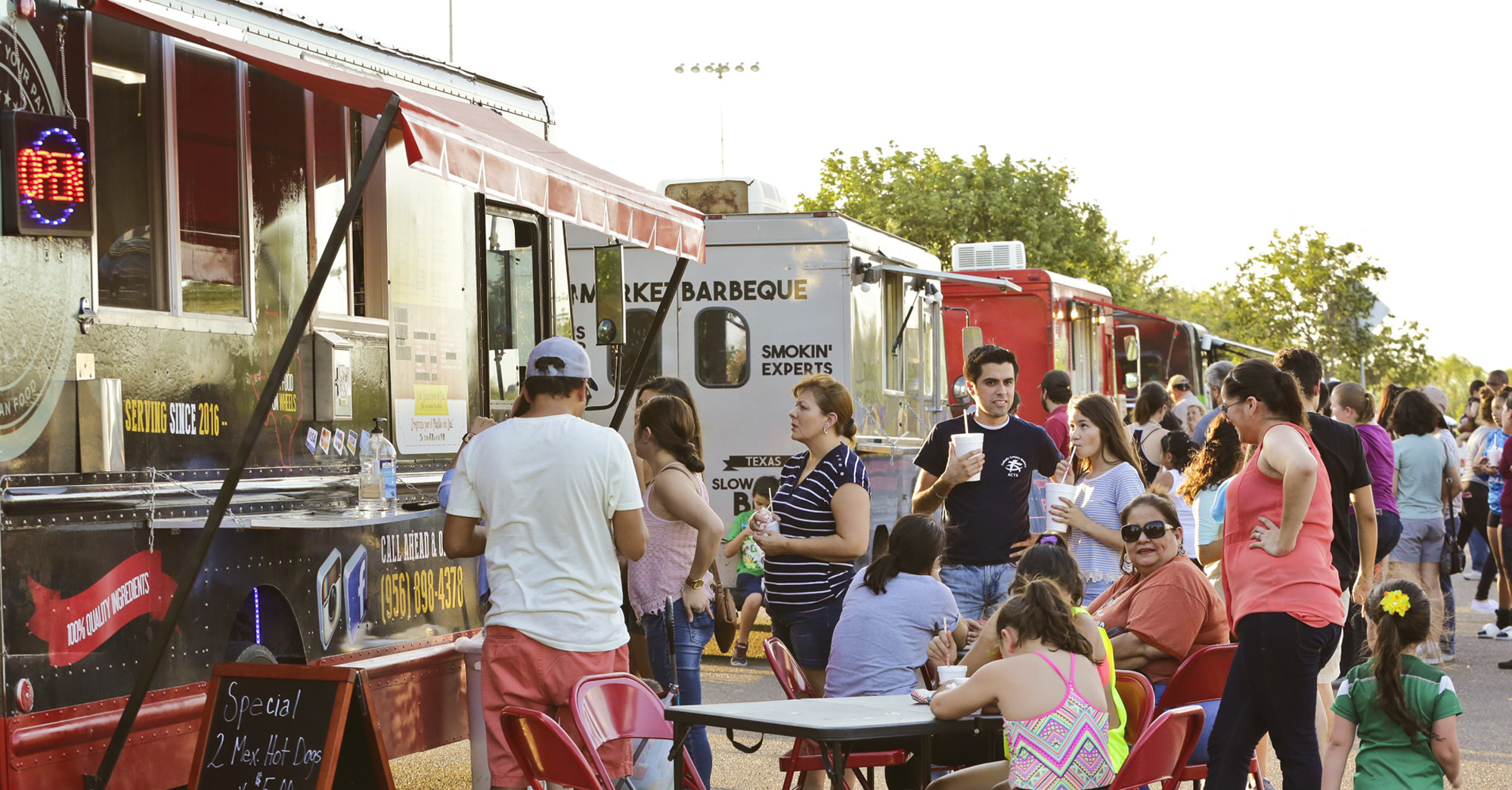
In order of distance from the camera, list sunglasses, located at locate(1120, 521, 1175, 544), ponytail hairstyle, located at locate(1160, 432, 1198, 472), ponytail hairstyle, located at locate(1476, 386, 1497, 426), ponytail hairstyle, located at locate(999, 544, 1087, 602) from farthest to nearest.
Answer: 1. ponytail hairstyle, located at locate(1476, 386, 1497, 426)
2. ponytail hairstyle, located at locate(1160, 432, 1198, 472)
3. sunglasses, located at locate(1120, 521, 1175, 544)
4. ponytail hairstyle, located at locate(999, 544, 1087, 602)

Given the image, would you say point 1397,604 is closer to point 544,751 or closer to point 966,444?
point 966,444

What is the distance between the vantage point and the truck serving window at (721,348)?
11.1 m

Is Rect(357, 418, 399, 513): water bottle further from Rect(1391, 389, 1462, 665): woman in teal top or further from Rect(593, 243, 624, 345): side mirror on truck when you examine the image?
Rect(1391, 389, 1462, 665): woman in teal top

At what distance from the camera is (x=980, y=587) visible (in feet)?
22.2

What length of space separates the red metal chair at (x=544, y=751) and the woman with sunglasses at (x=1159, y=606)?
2201 millimetres

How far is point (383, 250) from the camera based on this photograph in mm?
6113

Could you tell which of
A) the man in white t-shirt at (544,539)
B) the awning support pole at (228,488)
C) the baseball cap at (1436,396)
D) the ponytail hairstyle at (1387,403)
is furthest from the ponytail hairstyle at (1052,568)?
the baseball cap at (1436,396)

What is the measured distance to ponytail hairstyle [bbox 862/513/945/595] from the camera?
5.44 metres

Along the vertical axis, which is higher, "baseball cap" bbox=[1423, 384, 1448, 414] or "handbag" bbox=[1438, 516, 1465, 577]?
"baseball cap" bbox=[1423, 384, 1448, 414]

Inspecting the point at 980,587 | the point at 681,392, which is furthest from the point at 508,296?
the point at 980,587

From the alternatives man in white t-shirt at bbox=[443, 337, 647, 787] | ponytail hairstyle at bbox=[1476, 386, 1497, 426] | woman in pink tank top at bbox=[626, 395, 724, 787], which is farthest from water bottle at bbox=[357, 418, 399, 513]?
ponytail hairstyle at bbox=[1476, 386, 1497, 426]

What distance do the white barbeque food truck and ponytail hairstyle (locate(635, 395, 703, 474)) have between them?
191 inches

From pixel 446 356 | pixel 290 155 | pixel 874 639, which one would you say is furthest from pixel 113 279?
pixel 874 639

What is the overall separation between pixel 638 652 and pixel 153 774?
8.07 ft
